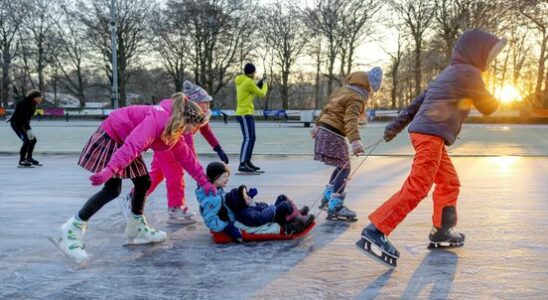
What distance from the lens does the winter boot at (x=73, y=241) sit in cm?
377

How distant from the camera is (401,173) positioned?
8648 millimetres

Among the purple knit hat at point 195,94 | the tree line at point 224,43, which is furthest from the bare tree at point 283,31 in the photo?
the purple knit hat at point 195,94

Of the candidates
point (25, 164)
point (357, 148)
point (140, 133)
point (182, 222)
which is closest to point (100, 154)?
point (140, 133)

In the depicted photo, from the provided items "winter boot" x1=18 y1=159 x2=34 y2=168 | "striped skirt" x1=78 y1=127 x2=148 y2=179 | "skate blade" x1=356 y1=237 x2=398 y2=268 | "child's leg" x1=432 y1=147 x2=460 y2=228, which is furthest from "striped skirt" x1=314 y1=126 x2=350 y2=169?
"winter boot" x1=18 y1=159 x2=34 y2=168

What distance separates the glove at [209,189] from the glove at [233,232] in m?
0.28

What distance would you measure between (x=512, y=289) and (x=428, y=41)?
36825 millimetres

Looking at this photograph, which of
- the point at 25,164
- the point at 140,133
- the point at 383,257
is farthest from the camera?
the point at 25,164

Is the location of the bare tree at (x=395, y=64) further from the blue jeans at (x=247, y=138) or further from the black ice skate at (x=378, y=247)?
the black ice skate at (x=378, y=247)

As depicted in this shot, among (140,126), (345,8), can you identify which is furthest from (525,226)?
(345,8)

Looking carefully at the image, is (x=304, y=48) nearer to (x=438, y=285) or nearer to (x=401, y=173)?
(x=401, y=173)

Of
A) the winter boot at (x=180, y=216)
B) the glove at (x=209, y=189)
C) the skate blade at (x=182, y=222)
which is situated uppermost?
the glove at (x=209, y=189)

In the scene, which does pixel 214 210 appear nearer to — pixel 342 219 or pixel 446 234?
pixel 342 219

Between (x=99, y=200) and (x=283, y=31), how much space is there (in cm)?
4018

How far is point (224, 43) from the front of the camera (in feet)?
139
